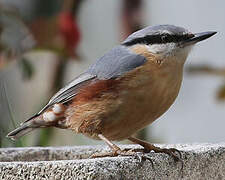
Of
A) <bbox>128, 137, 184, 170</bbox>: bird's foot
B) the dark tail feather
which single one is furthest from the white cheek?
the dark tail feather

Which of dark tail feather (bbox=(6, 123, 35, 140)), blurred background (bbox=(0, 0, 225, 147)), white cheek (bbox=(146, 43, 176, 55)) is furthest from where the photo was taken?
blurred background (bbox=(0, 0, 225, 147))

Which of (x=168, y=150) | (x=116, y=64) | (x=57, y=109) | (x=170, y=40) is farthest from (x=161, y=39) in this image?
(x=168, y=150)

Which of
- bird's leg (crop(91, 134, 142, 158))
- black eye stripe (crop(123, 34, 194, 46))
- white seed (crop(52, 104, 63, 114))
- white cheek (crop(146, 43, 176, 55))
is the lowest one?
bird's leg (crop(91, 134, 142, 158))

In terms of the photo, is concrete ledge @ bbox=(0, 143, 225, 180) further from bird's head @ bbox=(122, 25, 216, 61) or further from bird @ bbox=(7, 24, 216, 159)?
bird's head @ bbox=(122, 25, 216, 61)

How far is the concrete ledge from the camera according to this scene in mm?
2451

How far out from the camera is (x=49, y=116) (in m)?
3.66

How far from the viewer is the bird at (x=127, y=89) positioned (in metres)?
3.32

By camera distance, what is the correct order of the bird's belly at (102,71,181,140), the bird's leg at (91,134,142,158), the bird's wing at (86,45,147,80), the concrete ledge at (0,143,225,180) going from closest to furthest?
the concrete ledge at (0,143,225,180)
the bird's leg at (91,134,142,158)
the bird's belly at (102,71,181,140)
the bird's wing at (86,45,147,80)

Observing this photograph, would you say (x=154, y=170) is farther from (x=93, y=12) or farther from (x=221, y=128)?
(x=93, y=12)

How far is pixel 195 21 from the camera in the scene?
308 inches

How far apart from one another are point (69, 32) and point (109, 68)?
104 centimetres

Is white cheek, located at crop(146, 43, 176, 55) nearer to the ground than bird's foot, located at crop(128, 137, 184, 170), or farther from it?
farther from it

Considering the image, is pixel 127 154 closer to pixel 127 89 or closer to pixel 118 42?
pixel 127 89

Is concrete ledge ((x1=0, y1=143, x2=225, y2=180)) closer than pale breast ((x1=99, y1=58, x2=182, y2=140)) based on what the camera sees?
Yes
